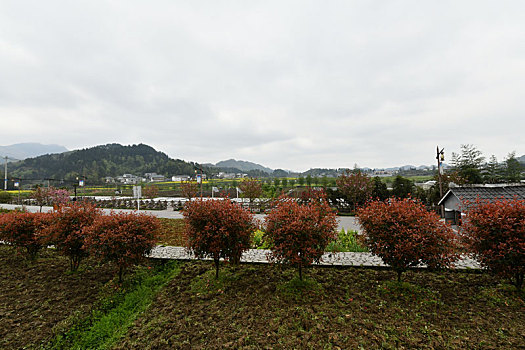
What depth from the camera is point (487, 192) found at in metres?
8.45

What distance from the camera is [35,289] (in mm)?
5262

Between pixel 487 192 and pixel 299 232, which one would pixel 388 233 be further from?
pixel 487 192

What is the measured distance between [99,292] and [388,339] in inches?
229

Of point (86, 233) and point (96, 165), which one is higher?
point (96, 165)

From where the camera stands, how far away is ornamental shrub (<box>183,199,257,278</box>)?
510cm

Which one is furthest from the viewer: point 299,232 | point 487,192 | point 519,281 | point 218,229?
point 487,192

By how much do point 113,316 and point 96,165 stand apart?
308ft

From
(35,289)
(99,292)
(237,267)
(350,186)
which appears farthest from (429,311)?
A: (350,186)

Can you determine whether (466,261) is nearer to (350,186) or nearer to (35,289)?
(35,289)

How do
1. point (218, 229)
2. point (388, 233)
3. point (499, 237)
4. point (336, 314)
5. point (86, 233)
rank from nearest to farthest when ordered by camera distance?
point (336, 314)
point (499, 237)
point (388, 233)
point (218, 229)
point (86, 233)

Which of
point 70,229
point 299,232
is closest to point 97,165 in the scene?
point 70,229

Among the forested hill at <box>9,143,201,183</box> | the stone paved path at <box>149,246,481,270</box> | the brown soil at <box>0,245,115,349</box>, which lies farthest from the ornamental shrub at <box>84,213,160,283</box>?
the forested hill at <box>9,143,201,183</box>

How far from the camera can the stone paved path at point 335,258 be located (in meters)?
6.27

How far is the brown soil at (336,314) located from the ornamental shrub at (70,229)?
2.70 m
